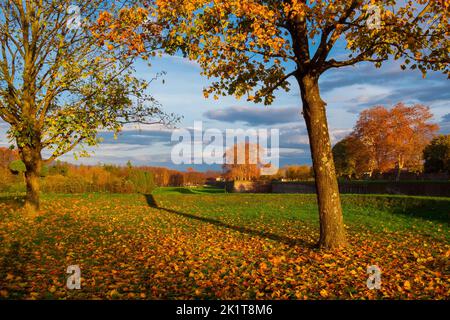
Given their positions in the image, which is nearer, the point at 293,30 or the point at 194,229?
the point at 293,30

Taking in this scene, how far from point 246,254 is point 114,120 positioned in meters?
10.5

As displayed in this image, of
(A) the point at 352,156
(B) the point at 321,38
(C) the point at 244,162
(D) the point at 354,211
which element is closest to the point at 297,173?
(C) the point at 244,162

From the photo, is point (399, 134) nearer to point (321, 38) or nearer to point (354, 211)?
point (354, 211)

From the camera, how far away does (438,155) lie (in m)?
47.8

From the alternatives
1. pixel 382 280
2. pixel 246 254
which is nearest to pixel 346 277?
pixel 382 280

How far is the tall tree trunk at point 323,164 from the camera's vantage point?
995 cm

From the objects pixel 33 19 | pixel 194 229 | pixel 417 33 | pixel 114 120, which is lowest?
pixel 194 229

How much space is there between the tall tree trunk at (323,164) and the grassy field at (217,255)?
1.94ft

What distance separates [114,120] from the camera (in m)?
17.1

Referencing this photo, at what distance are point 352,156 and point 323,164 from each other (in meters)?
48.6

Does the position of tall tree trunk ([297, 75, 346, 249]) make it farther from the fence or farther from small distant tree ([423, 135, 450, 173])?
small distant tree ([423, 135, 450, 173])

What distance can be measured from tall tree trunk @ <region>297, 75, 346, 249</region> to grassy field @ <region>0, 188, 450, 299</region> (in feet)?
1.94
